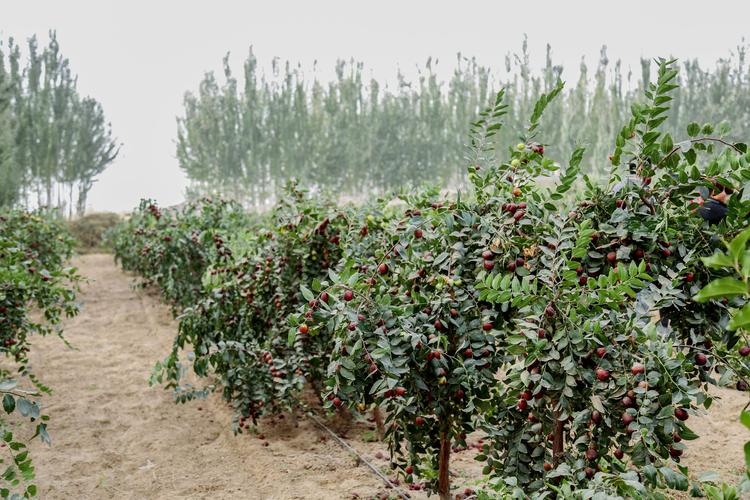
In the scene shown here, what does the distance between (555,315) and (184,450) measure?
3.14 m

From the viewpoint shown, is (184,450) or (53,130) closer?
(184,450)

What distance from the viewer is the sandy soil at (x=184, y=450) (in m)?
3.45

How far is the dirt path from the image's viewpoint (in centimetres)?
345

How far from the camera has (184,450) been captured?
4.11 m

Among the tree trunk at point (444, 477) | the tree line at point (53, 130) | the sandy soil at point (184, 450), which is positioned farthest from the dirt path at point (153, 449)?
the tree line at point (53, 130)

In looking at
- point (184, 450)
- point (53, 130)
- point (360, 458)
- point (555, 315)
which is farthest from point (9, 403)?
point (53, 130)

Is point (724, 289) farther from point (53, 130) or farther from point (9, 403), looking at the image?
point (53, 130)

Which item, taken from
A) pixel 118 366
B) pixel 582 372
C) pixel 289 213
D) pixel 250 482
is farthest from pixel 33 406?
pixel 118 366

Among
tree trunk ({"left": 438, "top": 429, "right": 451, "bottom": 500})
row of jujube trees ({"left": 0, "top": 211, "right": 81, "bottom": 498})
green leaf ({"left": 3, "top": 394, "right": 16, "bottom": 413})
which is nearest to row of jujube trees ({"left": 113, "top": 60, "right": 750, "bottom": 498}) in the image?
tree trunk ({"left": 438, "top": 429, "right": 451, "bottom": 500})

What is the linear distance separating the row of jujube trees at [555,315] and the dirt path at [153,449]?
110 cm

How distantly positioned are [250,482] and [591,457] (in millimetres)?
2307

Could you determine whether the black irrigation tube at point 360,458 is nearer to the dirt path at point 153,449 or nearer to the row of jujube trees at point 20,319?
the dirt path at point 153,449

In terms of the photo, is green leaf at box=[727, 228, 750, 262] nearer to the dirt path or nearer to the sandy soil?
the sandy soil

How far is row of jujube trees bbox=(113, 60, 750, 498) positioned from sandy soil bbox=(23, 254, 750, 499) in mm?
990
